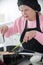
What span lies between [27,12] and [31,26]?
128 mm

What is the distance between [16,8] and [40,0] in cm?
24

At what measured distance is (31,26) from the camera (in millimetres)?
1334

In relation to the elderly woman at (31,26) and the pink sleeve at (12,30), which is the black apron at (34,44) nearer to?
the elderly woman at (31,26)

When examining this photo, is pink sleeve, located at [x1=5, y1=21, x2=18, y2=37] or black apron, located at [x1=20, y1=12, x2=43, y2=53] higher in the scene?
pink sleeve, located at [x1=5, y1=21, x2=18, y2=37]

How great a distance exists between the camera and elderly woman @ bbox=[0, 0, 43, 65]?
1293 mm

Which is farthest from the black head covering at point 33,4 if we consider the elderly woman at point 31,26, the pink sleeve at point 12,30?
the pink sleeve at point 12,30

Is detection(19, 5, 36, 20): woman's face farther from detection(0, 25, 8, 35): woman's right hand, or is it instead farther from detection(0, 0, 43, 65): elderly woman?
detection(0, 25, 8, 35): woman's right hand

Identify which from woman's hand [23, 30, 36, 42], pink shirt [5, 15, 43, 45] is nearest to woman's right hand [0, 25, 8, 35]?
pink shirt [5, 15, 43, 45]

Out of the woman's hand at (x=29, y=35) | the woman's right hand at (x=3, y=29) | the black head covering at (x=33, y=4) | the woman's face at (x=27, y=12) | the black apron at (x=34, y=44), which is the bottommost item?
the black apron at (x=34, y=44)

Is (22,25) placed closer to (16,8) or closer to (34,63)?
(16,8)

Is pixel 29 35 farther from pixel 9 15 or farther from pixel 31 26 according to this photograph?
pixel 9 15

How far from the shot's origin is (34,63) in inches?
50.4

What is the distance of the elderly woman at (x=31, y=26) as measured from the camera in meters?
1.29

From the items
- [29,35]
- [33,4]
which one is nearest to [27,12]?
[33,4]
